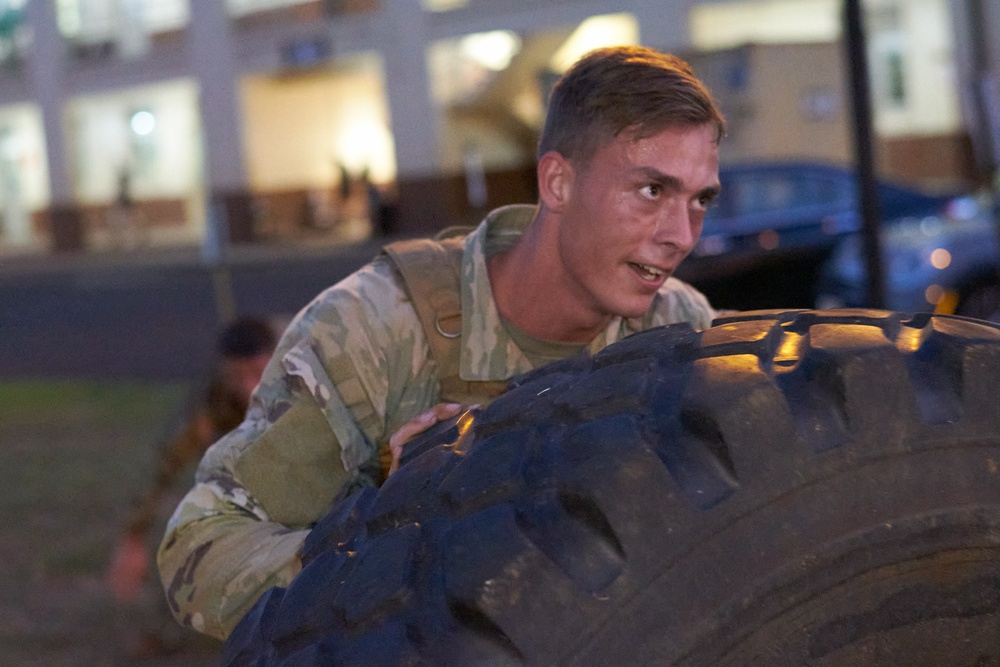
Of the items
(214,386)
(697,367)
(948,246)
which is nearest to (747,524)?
(697,367)

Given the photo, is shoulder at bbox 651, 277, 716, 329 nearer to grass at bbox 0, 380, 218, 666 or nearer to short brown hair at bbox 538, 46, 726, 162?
short brown hair at bbox 538, 46, 726, 162

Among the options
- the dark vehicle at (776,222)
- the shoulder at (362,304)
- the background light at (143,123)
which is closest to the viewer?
the shoulder at (362,304)

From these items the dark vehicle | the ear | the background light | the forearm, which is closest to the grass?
the forearm

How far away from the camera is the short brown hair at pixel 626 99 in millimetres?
2129

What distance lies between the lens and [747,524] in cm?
121

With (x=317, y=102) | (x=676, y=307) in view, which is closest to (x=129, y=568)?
(x=676, y=307)

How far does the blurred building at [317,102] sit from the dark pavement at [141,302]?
1.61m

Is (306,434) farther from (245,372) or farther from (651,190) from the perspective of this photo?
(245,372)

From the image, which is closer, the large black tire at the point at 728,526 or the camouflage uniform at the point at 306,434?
the large black tire at the point at 728,526

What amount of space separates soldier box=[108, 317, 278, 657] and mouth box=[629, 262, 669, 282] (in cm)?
196

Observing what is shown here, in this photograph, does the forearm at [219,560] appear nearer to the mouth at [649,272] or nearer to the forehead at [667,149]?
the mouth at [649,272]

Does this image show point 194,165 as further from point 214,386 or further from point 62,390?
point 214,386

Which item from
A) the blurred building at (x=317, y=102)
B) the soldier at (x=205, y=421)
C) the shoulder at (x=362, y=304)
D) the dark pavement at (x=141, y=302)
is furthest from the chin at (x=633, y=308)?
the blurred building at (x=317, y=102)

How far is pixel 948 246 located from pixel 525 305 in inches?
263
